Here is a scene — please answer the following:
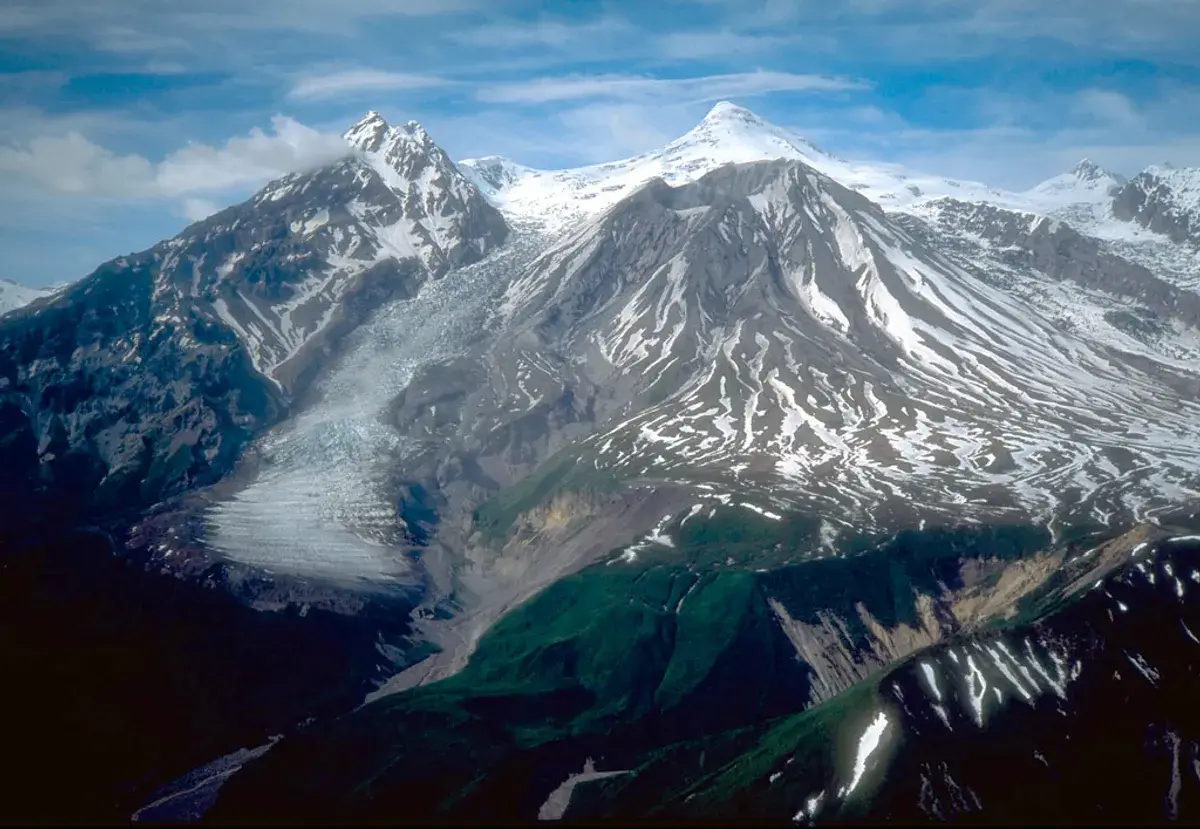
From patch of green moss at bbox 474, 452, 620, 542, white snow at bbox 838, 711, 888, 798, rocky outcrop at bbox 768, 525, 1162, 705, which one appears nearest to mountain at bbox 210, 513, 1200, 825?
white snow at bbox 838, 711, 888, 798

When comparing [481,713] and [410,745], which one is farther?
[481,713]

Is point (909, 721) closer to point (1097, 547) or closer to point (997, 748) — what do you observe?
point (997, 748)

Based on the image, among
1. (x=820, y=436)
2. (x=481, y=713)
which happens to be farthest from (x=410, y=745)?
(x=820, y=436)

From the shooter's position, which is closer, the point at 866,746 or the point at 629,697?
the point at 866,746

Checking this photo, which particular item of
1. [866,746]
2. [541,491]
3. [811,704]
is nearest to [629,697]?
[811,704]

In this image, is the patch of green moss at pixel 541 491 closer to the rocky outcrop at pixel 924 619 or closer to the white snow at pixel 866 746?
the rocky outcrop at pixel 924 619

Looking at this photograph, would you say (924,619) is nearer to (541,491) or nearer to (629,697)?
(629,697)

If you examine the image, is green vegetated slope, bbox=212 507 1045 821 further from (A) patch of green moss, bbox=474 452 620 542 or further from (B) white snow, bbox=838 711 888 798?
(A) patch of green moss, bbox=474 452 620 542

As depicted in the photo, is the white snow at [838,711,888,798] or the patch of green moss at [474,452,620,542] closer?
the white snow at [838,711,888,798]

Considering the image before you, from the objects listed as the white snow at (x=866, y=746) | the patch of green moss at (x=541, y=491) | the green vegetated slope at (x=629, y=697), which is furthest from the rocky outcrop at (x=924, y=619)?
the patch of green moss at (x=541, y=491)
